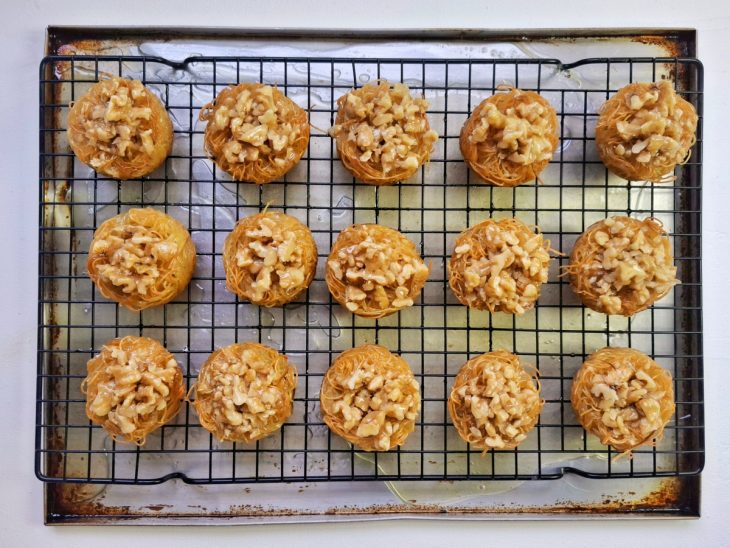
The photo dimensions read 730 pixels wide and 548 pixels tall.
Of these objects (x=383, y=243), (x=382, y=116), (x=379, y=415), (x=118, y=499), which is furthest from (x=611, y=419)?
(x=118, y=499)

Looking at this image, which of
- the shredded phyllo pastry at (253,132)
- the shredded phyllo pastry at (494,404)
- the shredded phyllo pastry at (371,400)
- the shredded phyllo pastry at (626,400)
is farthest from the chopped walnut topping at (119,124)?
the shredded phyllo pastry at (626,400)

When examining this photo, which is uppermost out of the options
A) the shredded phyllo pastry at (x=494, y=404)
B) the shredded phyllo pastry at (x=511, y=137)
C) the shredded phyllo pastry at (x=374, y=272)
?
the shredded phyllo pastry at (x=511, y=137)

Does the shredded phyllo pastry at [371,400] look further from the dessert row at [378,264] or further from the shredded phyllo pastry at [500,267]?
the shredded phyllo pastry at [500,267]

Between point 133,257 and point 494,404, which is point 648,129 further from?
point 133,257

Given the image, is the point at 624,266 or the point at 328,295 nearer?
the point at 624,266

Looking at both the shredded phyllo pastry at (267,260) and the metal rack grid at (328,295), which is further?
the metal rack grid at (328,295)

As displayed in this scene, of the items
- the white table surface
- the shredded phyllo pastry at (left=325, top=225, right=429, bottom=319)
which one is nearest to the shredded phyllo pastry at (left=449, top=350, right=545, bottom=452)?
the shredded phyllo pastry at (left=325, top=225, right=429, bottom=319)

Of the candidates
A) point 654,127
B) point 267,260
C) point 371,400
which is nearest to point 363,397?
point 371,400
